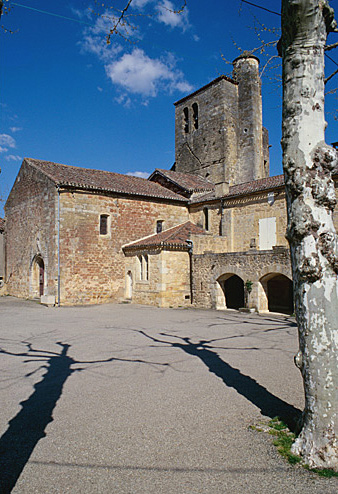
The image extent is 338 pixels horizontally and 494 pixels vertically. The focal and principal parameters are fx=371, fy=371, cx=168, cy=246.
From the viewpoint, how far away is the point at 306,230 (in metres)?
3.68

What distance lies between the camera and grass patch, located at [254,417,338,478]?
11.0ft

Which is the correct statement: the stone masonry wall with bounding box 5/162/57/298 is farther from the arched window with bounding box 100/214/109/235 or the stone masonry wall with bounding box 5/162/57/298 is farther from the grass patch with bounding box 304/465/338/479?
the grass patch with bounding box 304/465/338/479

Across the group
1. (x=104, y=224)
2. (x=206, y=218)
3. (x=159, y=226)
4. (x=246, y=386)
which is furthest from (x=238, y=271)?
(x=246, y=386)

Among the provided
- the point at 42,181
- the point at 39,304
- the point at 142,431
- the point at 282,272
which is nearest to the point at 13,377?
the point at 142,431

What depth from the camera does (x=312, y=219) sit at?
3.69 m

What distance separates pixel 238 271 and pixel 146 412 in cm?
1179

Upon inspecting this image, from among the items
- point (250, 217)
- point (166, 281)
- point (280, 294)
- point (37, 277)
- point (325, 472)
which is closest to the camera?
point (325, 472)

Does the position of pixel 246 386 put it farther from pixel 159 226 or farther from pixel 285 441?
pixel 159 226

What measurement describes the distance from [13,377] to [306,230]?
5397 millimetres

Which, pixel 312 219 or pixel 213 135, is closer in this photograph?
pixel 312 219

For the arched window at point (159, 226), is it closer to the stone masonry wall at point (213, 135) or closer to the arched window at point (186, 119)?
the stone masonry wall at point (213, 135)

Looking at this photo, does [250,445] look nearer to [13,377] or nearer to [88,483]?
[88,483]

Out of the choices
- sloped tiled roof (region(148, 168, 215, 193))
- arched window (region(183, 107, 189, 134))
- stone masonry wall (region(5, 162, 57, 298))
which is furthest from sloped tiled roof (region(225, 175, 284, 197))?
arched window (region(183, 107, 189, 134))

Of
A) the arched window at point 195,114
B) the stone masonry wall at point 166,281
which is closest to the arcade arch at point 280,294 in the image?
the stone masonry wall at point 166,281
